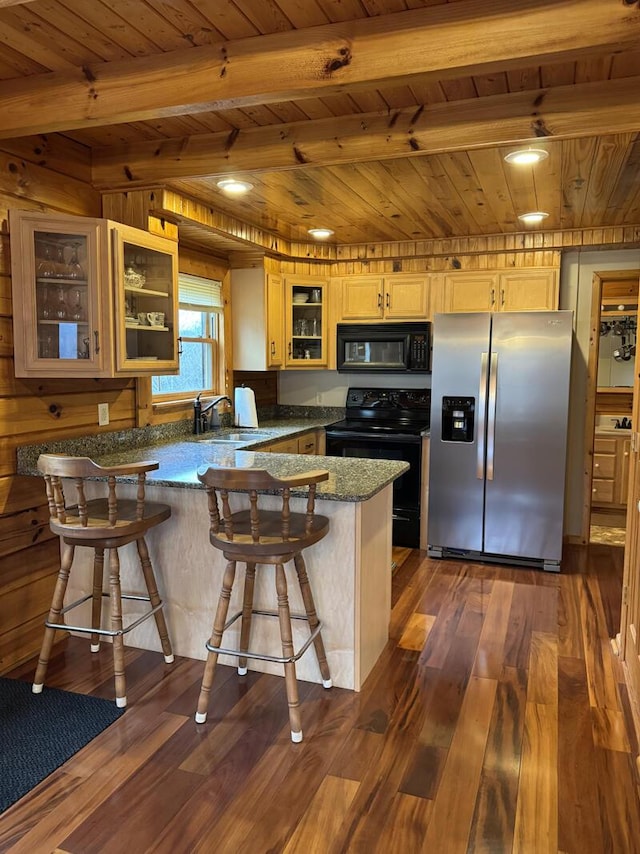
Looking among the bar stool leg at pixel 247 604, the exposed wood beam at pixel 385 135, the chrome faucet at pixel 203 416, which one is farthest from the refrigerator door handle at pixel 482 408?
Answer: the bar stool leg at pixel 247 604

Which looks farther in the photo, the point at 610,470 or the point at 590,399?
the point at 610,470

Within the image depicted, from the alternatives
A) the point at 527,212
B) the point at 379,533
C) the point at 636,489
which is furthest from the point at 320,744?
the point at 527,212

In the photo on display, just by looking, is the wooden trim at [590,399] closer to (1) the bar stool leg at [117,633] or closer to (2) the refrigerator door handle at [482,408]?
(2) the refrigerator door handle at [482,408]

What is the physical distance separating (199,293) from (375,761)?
3.27 m

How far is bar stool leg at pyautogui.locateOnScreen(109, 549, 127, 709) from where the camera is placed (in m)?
2.45

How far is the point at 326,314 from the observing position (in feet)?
16.6

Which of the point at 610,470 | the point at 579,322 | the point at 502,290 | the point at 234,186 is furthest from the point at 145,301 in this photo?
the point at 610,470

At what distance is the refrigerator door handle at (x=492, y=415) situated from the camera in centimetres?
417

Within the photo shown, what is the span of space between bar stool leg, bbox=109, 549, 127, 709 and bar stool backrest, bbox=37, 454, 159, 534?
6.5 inches

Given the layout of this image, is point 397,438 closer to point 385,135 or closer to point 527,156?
point 527,156

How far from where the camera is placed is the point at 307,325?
5086 mm

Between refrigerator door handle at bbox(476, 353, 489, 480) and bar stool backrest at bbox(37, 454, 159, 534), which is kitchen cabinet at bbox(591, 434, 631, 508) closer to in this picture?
refrigerator door handle at bbox(476, 353, 489, 480)

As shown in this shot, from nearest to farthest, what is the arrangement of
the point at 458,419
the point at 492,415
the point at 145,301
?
the point at 145,301 < the point at 492,415 < the point at 458,419

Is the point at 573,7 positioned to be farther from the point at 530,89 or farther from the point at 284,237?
the point at 284,237
